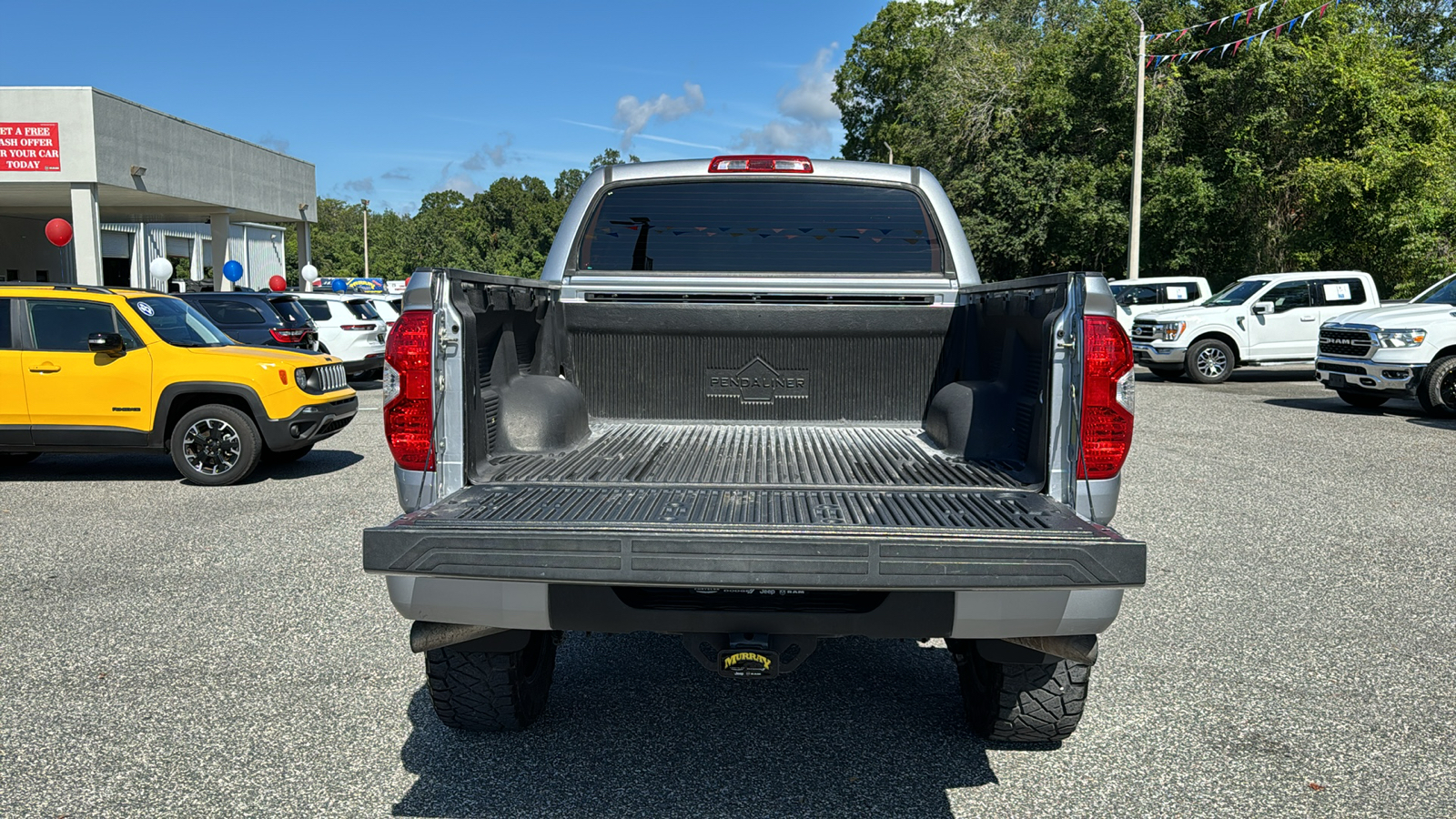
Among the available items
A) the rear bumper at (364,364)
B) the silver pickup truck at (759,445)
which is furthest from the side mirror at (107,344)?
the rear bumper at (364,364)

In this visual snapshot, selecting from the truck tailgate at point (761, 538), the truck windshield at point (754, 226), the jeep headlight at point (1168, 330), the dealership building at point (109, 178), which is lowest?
the truck tailgate at point (761, 538)

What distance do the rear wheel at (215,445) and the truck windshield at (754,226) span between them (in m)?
5.75

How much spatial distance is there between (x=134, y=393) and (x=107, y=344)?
0.47 meters

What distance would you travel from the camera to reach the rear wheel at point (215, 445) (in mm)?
9375

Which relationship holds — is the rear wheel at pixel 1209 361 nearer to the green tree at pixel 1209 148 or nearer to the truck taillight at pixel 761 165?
the green tree at pixel 1209 148

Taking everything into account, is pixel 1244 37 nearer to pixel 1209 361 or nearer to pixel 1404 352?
pixel 1209 361

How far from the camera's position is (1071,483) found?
10.7 ft

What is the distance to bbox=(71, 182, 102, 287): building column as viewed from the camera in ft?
85.9

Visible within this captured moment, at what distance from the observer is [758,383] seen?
4.84 metres

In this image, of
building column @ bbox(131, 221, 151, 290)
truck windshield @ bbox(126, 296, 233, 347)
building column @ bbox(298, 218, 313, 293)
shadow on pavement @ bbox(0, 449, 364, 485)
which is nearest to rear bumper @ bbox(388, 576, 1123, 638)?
shadow on pavement @ bbox(0, 449, 364, 485)

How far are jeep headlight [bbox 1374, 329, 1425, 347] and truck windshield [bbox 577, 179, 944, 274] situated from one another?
1123cm

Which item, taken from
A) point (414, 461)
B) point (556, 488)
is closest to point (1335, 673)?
point (556, 488)

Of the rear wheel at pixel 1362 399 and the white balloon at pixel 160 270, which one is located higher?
the white balloon at pixel 160 270

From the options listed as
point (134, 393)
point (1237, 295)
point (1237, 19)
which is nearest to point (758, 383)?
point (134, 393)
